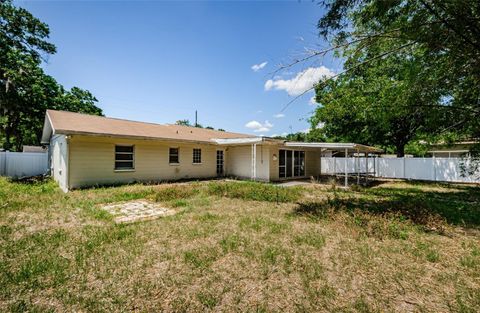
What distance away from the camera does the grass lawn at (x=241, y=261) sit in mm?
2686

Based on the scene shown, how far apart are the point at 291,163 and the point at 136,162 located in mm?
10414

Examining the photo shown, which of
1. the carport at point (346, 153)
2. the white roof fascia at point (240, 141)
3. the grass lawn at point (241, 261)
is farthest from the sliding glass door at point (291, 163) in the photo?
the grass lawn at point (241, 261)

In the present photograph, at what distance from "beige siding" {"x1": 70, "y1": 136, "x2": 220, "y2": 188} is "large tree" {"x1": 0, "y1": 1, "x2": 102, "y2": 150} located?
10.7 m

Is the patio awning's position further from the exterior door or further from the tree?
the exterior door

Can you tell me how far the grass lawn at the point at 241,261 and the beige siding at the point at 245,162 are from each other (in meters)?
7.96

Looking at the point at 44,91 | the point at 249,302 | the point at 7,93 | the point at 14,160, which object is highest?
the point at 44,91

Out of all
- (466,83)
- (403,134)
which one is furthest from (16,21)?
(403,134)

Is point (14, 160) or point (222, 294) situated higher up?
point (14, 160)

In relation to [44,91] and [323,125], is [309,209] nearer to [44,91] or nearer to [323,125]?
[323,125]

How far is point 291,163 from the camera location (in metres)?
16.6

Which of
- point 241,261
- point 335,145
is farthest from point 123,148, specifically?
point 335,145

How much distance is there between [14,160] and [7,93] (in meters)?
5.25

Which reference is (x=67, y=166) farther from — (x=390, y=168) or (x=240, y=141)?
(x=390, y=168)

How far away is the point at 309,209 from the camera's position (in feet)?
23.2
